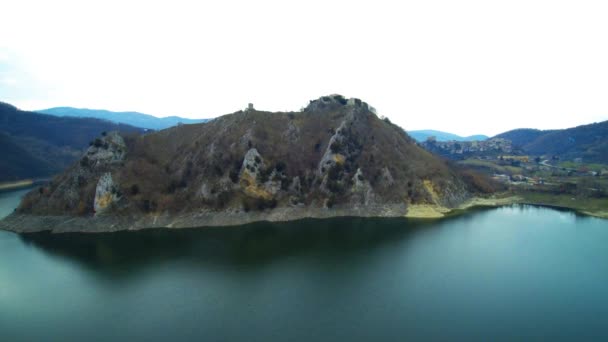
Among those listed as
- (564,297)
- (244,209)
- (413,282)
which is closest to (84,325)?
(413,282)

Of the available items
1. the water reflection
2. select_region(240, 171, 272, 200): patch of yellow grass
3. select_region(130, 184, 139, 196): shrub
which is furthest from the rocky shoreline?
select_region(130, 184, 139, 196): shrub

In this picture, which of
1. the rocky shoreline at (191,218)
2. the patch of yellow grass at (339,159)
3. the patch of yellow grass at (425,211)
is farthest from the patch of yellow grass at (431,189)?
the patch of yellow grass at (339,159)

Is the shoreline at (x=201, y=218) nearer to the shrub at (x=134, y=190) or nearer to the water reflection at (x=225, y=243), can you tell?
the water reflection at (x=225, y=243)

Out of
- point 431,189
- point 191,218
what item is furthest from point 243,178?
point 431,189

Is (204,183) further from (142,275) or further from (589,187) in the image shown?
(589,187)

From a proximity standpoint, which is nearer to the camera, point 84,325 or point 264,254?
point 84,325

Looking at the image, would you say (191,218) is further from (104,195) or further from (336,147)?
(336,147)

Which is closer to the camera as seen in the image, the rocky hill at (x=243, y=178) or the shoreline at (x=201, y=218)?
the shoreline at (x=201, y=218)
